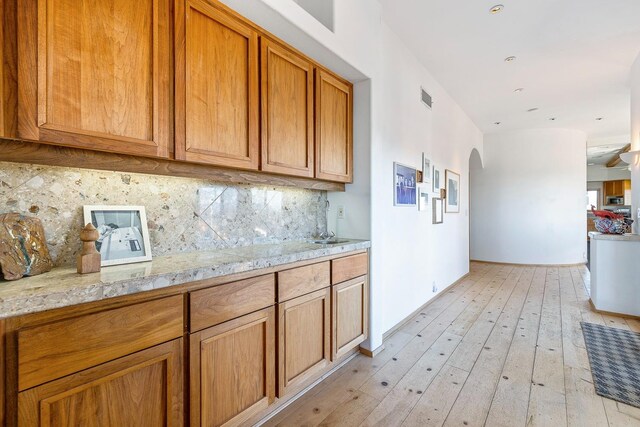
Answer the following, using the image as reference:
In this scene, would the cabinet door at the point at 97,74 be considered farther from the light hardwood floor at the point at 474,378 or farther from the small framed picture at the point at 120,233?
the light hardwood floor at the point at 474,378

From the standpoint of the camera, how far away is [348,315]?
7.68ft

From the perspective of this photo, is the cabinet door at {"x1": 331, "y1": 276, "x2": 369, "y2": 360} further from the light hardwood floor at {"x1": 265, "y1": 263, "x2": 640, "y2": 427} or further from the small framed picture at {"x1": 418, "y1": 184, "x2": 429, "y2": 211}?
the small framed picture at {"x1": 418, "y1": 184, "x2": 429, "y2": 211}

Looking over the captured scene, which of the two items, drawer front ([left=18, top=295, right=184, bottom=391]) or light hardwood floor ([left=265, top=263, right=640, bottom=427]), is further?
light hardwood floor ([left=265, top=263, right=640, bottom=427])

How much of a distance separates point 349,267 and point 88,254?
1.64 m

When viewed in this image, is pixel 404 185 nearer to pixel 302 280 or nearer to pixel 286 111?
pixel 286 111

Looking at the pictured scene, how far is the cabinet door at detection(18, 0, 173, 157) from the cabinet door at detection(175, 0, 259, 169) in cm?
7

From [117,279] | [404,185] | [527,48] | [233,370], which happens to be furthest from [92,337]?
[527,48]

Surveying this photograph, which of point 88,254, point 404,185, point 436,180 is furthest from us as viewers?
point 436,180

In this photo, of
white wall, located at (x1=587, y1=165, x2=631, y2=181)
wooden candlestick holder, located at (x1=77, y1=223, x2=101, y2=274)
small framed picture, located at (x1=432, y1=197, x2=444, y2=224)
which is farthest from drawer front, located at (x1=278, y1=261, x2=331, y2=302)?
white wall, located at (x1=587, y1=165, x2=631, y2=181)

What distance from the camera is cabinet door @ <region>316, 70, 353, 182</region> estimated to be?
2.30m

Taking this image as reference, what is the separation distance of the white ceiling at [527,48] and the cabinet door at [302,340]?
2.62 meters

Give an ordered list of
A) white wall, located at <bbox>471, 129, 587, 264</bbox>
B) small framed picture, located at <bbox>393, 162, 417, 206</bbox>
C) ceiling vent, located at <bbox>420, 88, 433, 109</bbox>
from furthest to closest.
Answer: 1. white wall, located at <bbox>471, 129, 587, 264</bbox>
2. ceiling vent, located at <bbox>420, 88, 433, 109</bbox>
3. small framed picture, located at <bbox>393, 162, 417, 206</bbox>

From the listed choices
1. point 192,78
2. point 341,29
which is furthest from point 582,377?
point 192,78

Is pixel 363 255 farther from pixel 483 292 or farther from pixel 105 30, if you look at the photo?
pixel 483 292
